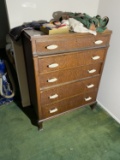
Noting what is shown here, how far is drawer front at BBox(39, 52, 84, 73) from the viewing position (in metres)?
1.22

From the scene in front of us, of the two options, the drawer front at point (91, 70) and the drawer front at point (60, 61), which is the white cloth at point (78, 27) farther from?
the drawer front at point (91, 70)

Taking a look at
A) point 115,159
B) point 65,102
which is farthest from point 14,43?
point 115,159

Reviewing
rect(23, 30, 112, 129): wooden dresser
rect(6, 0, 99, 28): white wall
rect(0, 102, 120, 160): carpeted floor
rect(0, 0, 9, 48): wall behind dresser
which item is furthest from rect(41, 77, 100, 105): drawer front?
rect(0, 0, 9, 48): wall behind dresser

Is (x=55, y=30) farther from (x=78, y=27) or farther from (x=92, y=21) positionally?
(x=92, y=21)

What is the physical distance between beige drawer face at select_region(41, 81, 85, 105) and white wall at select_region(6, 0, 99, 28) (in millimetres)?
796

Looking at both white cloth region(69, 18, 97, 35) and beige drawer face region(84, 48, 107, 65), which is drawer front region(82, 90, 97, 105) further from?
white cloth region(69, 18, 97, 35)

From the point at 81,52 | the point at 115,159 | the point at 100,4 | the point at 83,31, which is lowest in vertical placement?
the point at 115,159

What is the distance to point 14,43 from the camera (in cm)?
147

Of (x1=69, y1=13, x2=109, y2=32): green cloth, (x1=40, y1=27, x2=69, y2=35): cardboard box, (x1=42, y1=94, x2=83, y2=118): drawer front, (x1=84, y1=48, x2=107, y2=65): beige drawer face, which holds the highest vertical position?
(x1=69, y1=13, x2=109, y2=32): green cloth

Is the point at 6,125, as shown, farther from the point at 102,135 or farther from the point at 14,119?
the point at 102,135

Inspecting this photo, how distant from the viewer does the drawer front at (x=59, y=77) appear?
1.32 meters

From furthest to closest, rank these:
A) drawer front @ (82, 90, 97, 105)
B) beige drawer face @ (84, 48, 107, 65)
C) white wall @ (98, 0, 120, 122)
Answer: drawer front @ (82, 90, 97, 105) → white wall @ (98, 0, 120, 122) → beige drawer face @ (84, 48, 107, 65)

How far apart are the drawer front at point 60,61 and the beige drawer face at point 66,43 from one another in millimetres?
58

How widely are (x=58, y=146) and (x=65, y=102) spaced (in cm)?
49
